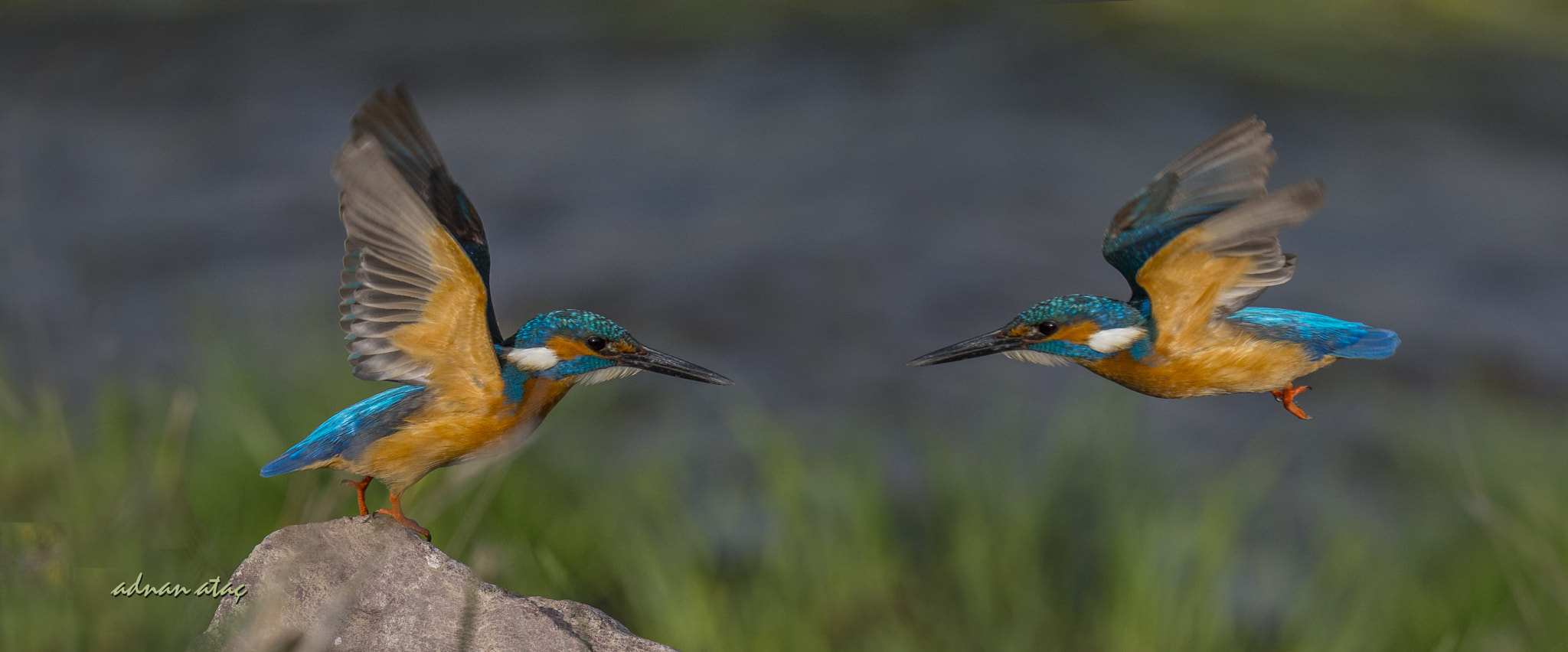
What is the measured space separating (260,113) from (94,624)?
5297 millimetres

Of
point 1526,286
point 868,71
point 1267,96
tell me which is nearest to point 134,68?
point 868,71

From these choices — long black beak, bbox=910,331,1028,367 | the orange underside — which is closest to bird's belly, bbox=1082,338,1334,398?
the orange underside

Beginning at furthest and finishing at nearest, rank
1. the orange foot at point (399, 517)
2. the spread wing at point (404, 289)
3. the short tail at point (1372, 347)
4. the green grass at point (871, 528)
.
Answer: the green grass at point (871, 528) < the orange foot at point (399, 517) < the short tail at point (1372, 347) < the spread wing at point (404, 289)

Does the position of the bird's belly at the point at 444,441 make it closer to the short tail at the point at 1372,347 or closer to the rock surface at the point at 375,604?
the rock surface at the point at 375,604

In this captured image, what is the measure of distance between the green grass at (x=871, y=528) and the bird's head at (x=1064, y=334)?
3.17 feet

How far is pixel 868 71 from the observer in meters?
6.50

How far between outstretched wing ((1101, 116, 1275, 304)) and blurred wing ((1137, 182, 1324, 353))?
0.04m

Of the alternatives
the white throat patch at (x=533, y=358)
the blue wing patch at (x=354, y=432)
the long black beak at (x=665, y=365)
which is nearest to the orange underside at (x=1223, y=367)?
the long black beak at (x=665, y=365)

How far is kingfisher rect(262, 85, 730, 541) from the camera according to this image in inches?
46.7

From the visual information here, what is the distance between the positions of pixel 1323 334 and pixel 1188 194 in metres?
0.20

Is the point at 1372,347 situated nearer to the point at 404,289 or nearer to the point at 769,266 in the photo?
the point at 404,289

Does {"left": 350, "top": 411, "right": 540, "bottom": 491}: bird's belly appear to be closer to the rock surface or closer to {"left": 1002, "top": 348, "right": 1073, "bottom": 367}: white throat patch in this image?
the rock surface

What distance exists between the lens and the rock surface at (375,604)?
143 cm

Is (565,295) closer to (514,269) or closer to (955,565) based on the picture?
(514,269)
